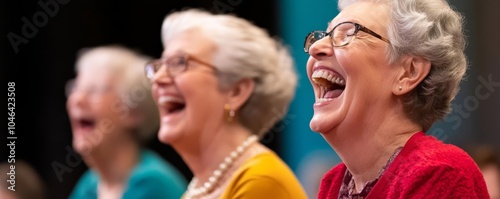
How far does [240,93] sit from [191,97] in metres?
0.17

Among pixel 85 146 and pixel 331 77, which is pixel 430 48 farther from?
pixel 85 146

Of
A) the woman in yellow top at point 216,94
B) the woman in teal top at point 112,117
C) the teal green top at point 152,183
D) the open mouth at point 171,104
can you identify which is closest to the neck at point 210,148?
the woman in yellow top at point 216,94

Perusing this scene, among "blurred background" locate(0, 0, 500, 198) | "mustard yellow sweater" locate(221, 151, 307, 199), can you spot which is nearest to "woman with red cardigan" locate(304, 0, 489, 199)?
"mustard yellow sweater" locate(221, 151, 307, 199)

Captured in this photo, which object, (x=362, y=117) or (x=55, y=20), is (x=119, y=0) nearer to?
(x=55, y=20)

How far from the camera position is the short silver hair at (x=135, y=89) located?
150 inches

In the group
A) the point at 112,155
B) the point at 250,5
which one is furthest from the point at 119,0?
the point at 112,155

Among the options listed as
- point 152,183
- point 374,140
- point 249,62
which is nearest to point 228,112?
point 249,62

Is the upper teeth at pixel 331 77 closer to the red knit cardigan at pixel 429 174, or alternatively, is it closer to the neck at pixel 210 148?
the red knit cardigan at pixel 429 174

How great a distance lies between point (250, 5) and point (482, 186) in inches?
118

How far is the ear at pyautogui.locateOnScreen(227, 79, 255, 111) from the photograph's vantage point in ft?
9.73

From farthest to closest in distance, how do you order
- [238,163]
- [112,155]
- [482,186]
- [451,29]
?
[112,155] → [238,163] → [451,29] → [482,186]

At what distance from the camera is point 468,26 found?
14.5 feet

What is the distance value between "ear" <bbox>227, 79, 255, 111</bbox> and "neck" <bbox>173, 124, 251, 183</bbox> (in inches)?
3.0

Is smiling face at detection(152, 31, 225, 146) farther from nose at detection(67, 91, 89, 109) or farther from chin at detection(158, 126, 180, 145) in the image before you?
nose at detection(67, 91, 89, 109)
